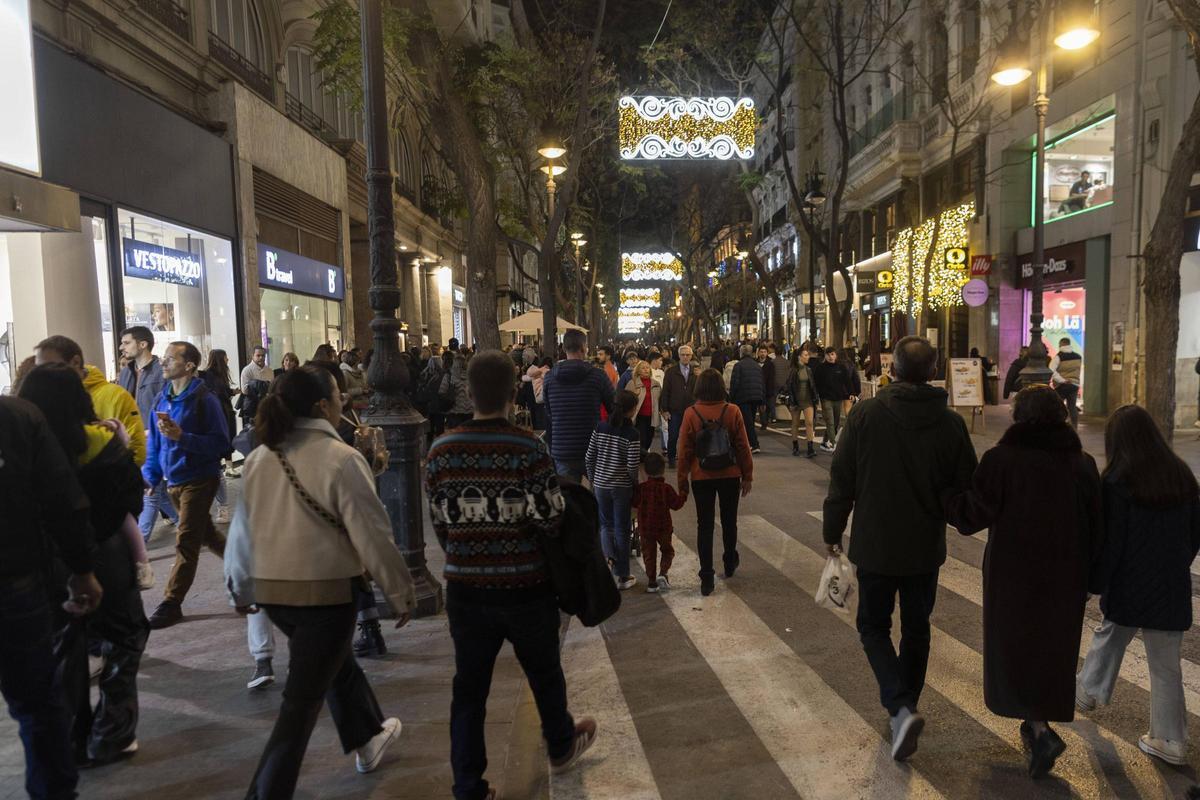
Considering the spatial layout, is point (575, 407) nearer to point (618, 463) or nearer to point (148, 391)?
point (618, 463)

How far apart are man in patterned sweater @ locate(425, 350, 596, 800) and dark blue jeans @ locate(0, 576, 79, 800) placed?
5.09 ft

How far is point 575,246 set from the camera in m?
34.7

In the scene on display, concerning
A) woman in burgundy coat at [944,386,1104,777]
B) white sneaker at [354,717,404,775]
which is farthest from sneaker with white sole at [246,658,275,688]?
woman in burgundy coat at [944,386,1104,777]

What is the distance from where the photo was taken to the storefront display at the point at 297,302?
17.6m

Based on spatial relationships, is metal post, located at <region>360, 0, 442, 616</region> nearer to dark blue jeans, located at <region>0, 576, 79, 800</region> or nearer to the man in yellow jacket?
the man in yellow jacket

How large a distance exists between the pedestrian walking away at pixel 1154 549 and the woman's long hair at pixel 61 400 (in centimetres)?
465

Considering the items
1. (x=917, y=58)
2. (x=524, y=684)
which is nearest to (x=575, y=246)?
(x=917, y=58)

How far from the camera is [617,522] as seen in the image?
6.93 meters

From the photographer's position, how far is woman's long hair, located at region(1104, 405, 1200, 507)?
3.69 metres

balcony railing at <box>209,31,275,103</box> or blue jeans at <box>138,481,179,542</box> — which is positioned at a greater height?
balcony railing at <box>209,31,275,103</box>

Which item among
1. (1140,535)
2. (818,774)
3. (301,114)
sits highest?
(301,114)

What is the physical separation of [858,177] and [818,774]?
109 feet

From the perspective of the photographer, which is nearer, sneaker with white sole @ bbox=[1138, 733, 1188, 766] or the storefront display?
sneaker with white sole @ bbox=[1138, 733, 1188, 766]

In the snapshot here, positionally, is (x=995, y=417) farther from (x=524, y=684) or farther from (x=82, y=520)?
(x=82, y=520)
